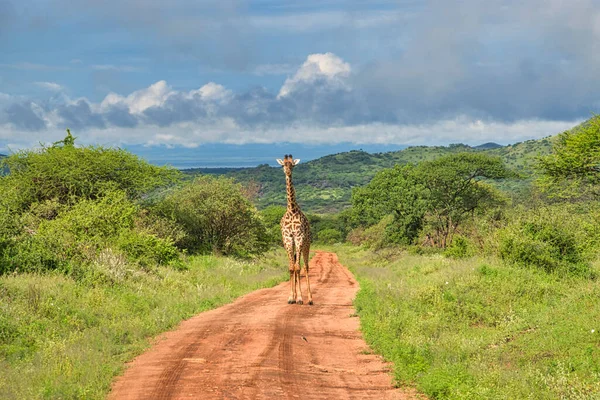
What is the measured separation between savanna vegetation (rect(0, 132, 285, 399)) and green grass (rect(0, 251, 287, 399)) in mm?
33

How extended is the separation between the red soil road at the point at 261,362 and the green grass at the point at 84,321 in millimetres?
556

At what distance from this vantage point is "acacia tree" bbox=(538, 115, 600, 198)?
31766mm

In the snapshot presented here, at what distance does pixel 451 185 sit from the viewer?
51938 millimetres

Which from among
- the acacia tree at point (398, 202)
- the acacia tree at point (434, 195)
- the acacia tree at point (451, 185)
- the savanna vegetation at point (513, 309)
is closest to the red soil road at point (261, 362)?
the savanna vegetation at point (513, 309)

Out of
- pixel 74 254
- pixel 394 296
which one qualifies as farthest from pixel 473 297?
pixel 74 254

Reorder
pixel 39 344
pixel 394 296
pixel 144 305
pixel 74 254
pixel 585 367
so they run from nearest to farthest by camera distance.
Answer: pixel 585 367 < pixel 39 344 < pixel 144 305 < pixel 394 296 < pixel 74 254

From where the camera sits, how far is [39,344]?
12.2 metres

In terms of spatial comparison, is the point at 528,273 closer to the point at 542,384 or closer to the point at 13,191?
the point at 542,384

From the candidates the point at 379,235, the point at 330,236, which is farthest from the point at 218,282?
the point at 330,236

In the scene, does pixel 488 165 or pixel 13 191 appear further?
pixel 488 165

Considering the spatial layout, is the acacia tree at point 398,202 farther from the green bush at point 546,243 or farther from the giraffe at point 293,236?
the giraffe at point 293,236

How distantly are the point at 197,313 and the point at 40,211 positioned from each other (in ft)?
54.3

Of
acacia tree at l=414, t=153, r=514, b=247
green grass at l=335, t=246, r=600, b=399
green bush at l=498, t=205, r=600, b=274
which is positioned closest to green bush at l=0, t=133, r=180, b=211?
green grass at l=335, t=246, r=600, b=399

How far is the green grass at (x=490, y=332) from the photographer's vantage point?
31.7 ft
